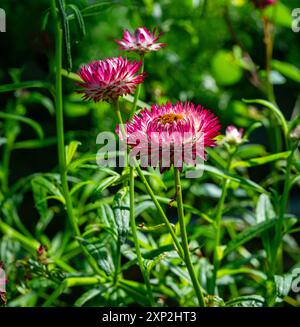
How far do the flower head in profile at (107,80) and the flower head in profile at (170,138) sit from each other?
0.04 meters

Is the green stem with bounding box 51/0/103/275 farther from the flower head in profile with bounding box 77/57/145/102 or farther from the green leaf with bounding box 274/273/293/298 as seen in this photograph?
the green leaf with bounding box 274/273/293/298

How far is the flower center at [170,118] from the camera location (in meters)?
0.66

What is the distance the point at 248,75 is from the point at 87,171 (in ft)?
2.07

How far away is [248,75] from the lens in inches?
63.4

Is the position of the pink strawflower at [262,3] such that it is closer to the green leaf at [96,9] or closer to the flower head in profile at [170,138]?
the green leaf at [96,9]

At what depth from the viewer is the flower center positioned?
658 mm

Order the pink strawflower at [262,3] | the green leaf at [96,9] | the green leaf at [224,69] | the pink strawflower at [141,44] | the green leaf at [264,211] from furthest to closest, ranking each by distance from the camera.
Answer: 1. the green leaf at [224,69]
2. the pink strawflower at [262,3]
3. the green leaf at [264,211]
4. the green leaf at [96,9]
5. the pink strawflower at [141,44]

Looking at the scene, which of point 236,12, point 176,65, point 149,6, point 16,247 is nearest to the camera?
point 16,247

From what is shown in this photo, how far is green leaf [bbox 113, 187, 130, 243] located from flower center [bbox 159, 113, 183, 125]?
15 cm

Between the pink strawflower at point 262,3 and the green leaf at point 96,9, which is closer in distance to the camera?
the green leaf at point 96,9

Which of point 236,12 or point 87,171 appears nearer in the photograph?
point 87,171

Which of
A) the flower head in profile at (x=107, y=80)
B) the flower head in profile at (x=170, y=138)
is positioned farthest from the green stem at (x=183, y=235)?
the flower head in profile at (x=107, y=80)

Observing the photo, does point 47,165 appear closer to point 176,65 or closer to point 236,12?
point 176,65
